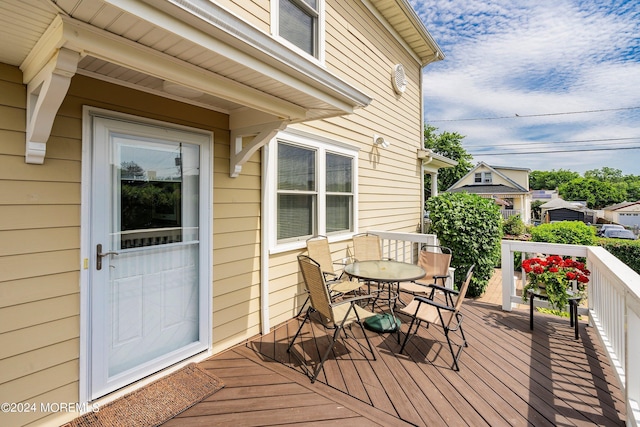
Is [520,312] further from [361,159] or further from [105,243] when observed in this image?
[105,243]

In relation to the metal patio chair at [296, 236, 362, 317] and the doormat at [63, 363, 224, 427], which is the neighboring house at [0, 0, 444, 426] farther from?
the metal patio chair at [296, 236, 362, 317]

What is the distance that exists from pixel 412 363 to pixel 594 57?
79.3 ft

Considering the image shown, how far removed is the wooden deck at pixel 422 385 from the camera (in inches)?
82.4

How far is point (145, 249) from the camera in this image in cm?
247

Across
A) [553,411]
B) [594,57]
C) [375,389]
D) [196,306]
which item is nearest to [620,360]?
[553,411]

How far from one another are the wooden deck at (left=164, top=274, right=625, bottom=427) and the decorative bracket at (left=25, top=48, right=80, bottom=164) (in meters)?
1.98

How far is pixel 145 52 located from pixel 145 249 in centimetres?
150

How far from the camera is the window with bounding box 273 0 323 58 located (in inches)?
142

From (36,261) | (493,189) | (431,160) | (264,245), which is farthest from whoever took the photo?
(493,189)

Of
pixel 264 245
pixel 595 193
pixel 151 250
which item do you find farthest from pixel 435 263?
pixel 595 193

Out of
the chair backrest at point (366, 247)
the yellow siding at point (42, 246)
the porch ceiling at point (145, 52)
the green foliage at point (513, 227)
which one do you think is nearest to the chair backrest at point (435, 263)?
the chair backrest at point (366, 247)

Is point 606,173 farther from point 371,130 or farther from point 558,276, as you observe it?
point 558,276

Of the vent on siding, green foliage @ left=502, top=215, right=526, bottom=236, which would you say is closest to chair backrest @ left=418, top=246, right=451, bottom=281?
the vent on siding

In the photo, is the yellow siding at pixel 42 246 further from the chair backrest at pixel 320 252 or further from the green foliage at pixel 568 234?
the green foliage at pixel 568 234
